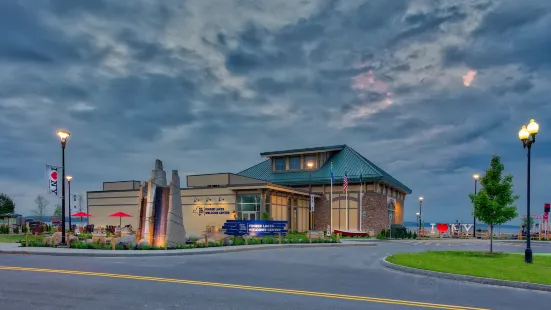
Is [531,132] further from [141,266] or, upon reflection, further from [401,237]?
[401,237]

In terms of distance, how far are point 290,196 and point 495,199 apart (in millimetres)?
26768

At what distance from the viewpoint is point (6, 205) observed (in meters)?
81.4

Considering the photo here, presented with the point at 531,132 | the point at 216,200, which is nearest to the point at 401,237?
the point at 216,200

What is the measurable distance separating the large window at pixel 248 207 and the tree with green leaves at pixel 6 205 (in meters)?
60.6

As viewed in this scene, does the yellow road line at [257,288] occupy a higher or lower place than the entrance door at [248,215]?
higher

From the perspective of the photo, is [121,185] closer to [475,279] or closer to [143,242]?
[143,242]

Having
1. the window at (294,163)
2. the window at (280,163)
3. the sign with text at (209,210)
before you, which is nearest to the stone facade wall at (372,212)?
the window at (294,163)

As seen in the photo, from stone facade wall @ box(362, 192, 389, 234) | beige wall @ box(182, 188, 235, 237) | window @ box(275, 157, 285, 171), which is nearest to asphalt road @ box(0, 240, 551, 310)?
beige wall @ box(182, 188, 235, 237)

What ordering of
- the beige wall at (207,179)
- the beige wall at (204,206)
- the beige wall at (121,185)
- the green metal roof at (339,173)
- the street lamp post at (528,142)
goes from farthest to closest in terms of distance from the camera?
the beige wall at (121,185)
the green metal roof at (339,173)
the beige wall at (207,179)
the beige wall at (204,206)
the street lamp post at (528,142)

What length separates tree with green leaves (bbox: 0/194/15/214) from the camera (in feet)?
262

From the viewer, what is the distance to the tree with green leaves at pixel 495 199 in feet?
76.2

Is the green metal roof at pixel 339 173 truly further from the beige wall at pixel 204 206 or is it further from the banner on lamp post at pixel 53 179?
the banner on lamp post at pixel 53 179

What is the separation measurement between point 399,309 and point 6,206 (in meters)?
92.5

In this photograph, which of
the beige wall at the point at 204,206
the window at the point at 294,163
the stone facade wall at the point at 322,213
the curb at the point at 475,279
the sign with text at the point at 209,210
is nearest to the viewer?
the curb at the point at 475,279
